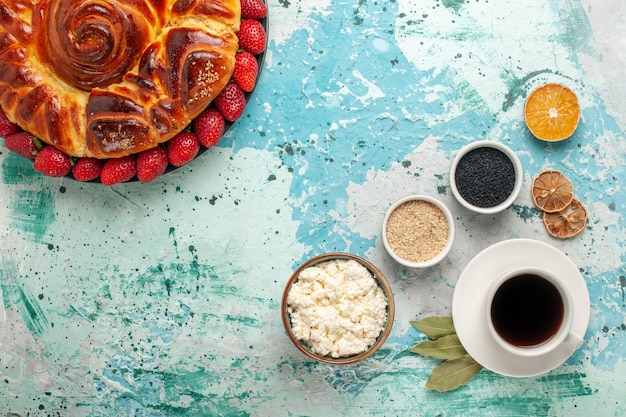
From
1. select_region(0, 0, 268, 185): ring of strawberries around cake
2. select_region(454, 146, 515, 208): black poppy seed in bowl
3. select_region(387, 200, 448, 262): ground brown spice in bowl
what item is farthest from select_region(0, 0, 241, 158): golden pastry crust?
select_region(454, 146, 515, 208): black poppy seed in bowl

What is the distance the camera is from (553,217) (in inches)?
81.7

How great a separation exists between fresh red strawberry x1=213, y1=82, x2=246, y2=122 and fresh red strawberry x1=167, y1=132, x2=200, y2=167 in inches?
4.7

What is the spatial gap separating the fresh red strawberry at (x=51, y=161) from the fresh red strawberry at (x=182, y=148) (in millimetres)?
305

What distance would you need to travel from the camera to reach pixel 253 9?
6.26 ft

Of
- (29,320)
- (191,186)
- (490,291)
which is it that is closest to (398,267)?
(490,291)

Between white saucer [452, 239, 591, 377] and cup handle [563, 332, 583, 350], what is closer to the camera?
cup handle [563, 332, 583, 350]

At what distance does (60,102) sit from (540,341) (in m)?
1.55

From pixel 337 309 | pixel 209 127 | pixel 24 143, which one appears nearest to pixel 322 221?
pixel 337 309

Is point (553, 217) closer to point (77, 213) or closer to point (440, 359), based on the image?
point (440, 359)

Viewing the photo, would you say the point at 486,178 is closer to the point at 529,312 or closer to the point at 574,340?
the point at 529,312

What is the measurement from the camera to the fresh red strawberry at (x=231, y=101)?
1916 millimetres

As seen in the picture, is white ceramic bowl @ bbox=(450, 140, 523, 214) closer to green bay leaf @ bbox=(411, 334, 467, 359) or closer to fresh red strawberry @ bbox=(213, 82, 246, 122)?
green bay leaf @ bbox=(411, 334, 467, 359)

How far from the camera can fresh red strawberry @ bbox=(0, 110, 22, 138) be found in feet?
6.26

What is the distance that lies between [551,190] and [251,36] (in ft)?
3.43
